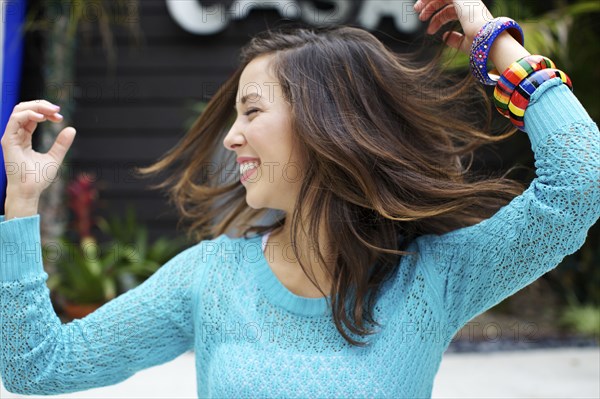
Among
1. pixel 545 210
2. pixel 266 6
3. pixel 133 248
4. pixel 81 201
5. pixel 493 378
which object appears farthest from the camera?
pixel 266 6

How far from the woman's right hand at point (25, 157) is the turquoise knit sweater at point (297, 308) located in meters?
0.06

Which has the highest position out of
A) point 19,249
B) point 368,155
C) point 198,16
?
point 368,155

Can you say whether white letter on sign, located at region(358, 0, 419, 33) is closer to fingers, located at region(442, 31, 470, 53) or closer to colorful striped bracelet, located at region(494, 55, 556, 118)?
fingers, located at region(442, 31, 470, 53)

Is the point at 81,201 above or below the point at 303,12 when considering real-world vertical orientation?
below

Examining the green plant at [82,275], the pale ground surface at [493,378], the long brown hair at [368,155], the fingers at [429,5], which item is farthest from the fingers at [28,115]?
the green plant at [82,275]

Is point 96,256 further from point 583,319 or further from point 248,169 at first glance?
point 248,169

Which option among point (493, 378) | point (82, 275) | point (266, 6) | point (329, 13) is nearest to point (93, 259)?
point (82, 275)

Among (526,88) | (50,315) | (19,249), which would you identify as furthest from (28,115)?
(526,88)

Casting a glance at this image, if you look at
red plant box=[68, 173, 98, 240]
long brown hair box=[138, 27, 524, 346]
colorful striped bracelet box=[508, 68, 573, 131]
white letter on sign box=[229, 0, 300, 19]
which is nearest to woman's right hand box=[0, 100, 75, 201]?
long brown hair box=[138, 27, 524, 346]

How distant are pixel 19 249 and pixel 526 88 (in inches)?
39.1

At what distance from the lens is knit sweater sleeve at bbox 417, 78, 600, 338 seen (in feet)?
4.27

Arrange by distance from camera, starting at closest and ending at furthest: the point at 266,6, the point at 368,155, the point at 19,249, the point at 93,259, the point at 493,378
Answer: the point at 19,249 → the point at 368,155 → the point at 493,378 → the point at 93,259 → the point at 266,6

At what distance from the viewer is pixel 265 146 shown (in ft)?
5.14

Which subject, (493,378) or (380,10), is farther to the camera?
(380,10)
